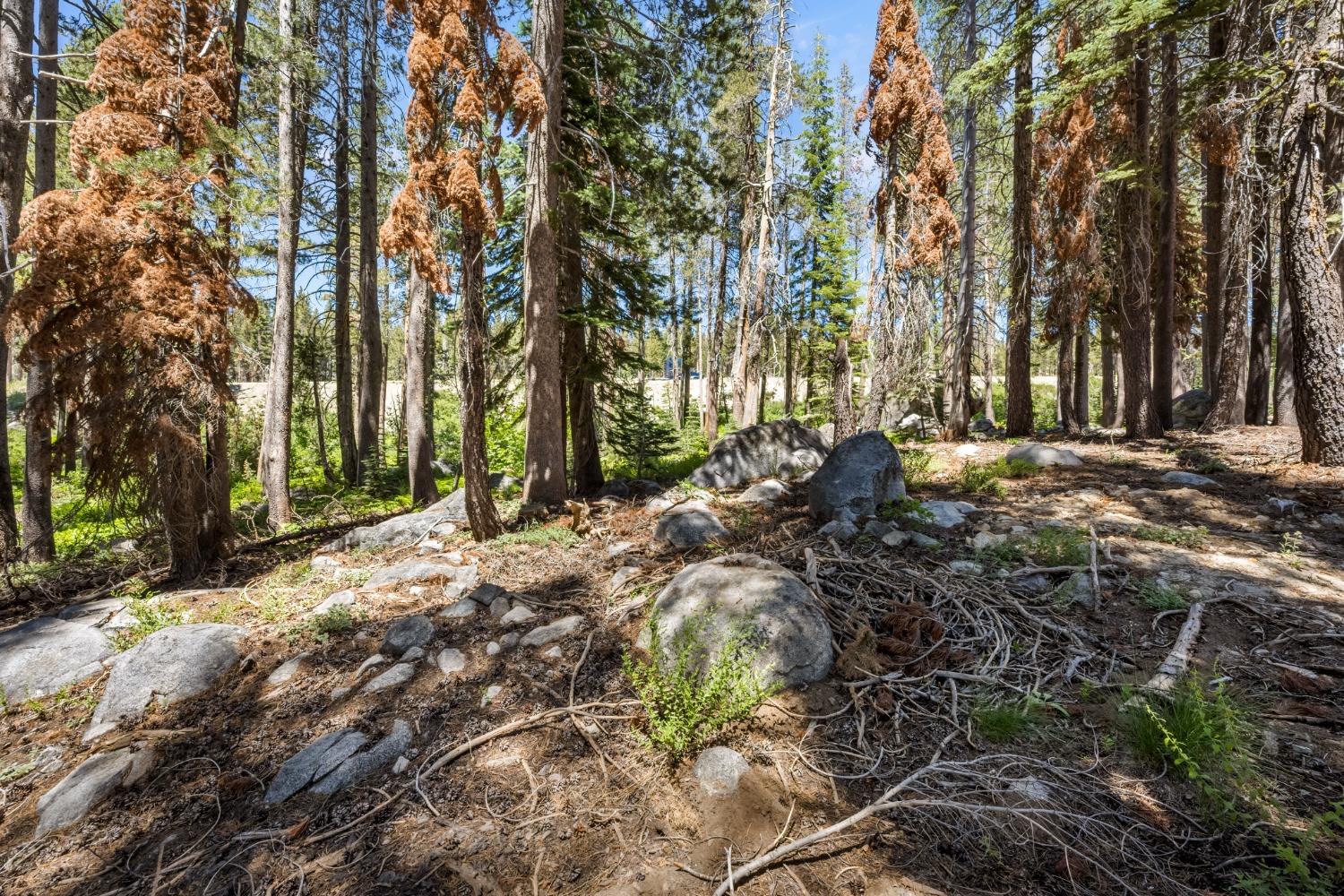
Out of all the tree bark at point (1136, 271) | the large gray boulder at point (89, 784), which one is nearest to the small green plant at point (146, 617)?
the large gray boulder at point (89, 784)

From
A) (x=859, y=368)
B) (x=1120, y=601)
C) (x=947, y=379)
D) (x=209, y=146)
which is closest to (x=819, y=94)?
(x=859, y=368)

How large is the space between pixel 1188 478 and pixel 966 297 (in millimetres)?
6253

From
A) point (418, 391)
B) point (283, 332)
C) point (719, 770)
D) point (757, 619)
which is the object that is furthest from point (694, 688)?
point (283, 332)

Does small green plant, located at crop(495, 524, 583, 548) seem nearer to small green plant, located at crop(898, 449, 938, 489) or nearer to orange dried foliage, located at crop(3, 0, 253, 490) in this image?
orange dried foliage, located at crop(3, 0, 253, 490)

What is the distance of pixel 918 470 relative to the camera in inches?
301

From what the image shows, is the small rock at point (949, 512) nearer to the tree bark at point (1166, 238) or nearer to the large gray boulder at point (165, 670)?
the large gray boulder at point (165, 670)

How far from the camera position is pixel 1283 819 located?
206 centimetres

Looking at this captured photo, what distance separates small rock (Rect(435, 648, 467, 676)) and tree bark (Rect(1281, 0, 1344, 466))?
9.31 metres

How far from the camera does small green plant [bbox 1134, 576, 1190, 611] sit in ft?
11.5

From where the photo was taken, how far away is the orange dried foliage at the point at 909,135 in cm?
745

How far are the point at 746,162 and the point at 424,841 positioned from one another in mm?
16018

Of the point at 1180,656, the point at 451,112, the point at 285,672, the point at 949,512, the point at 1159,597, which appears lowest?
the point at 285,672

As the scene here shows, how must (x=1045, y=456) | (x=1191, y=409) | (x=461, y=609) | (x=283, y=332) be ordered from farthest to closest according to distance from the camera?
1. (x=1191, y=409)
2. (x=283, y=332)
3. (x=1045, y=456)
4. (x=461, y=609)

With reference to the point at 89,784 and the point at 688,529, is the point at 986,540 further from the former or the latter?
the point at 89,784
